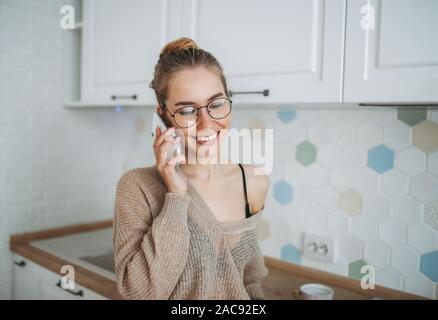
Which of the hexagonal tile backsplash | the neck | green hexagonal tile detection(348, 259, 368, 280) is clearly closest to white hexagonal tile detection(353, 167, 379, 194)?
the hexagonal tile backsplash

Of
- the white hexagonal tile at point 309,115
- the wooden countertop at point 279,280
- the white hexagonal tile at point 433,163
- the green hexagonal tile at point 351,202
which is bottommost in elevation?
the wooden countertop at point 279,280

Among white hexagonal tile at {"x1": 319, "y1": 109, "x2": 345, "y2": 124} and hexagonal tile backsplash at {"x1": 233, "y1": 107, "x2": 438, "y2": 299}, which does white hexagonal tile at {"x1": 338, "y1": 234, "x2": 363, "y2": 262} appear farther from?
white hexagonal tile at {"x1": 319, "y1": 109, "x2": 345, "y2": 124}

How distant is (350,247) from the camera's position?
50.9 inches

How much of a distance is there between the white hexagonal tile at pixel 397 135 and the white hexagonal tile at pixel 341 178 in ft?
0.49

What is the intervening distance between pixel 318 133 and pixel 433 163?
36 centimetres

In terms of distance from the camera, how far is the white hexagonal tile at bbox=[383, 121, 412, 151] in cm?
117

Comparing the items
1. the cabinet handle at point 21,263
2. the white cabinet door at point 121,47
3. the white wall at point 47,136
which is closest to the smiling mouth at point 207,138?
the white cabinet door at point 121,47

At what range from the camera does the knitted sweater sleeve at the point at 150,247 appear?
31.3 inches

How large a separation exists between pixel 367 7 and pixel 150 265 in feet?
2.34

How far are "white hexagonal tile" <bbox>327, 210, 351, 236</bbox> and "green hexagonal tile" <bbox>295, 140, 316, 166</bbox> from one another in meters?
0.19

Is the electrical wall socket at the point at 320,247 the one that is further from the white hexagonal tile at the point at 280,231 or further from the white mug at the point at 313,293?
the white mug at the point at 313,293

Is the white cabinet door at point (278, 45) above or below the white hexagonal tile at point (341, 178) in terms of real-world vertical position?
above

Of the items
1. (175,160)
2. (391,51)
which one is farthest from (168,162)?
(391,51)
